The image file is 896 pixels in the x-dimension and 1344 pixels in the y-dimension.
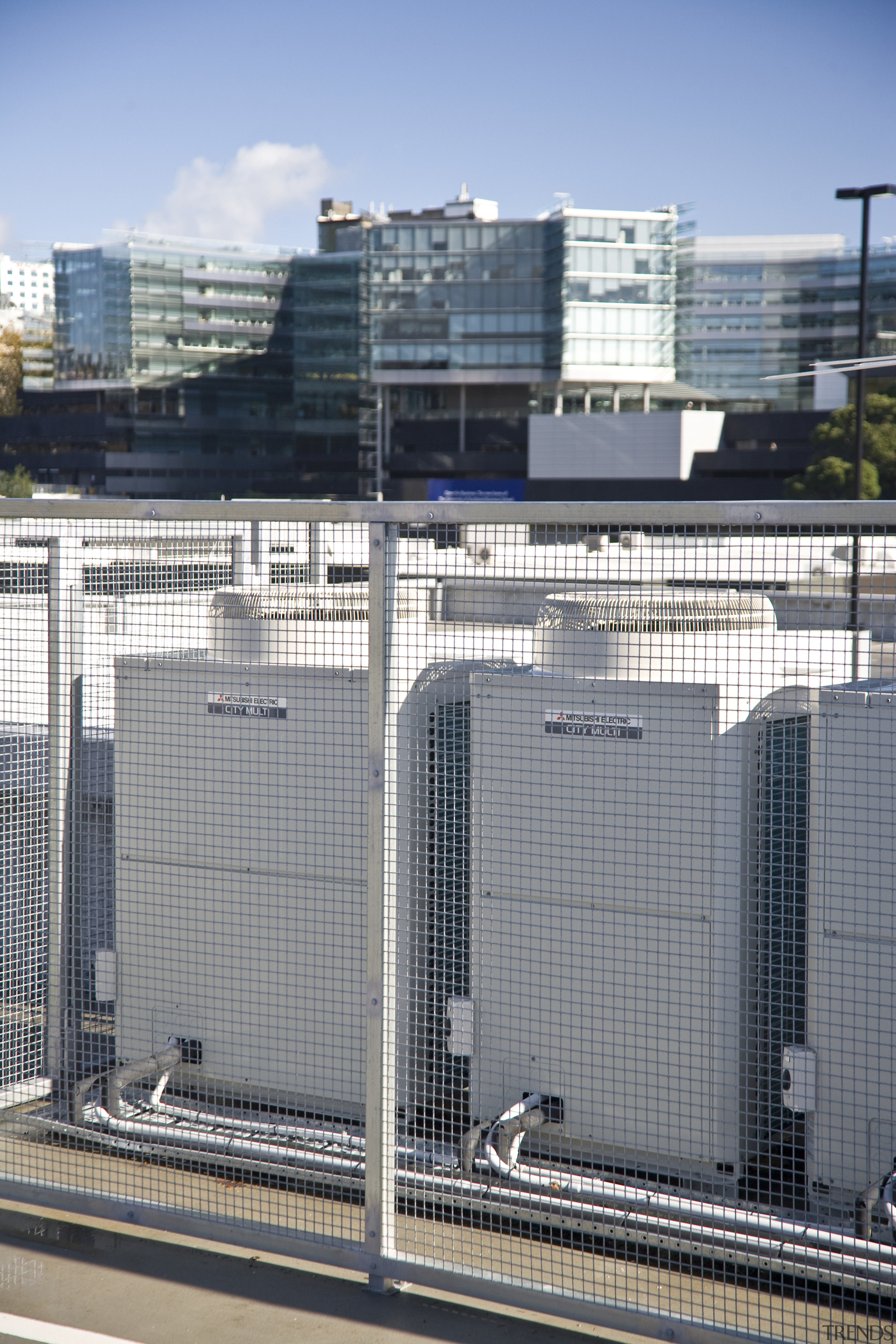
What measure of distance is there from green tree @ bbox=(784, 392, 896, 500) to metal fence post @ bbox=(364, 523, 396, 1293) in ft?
123

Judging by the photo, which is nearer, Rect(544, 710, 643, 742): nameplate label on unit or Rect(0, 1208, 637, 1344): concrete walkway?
Result: Rect(0, 1208, 637, 1344): concrete walkway

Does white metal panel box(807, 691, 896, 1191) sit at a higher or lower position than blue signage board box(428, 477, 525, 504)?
lower

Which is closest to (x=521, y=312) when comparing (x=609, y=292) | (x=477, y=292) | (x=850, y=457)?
(x=477, y=292)

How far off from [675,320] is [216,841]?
7010 cm

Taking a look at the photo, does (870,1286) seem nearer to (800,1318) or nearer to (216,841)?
(800,1318)

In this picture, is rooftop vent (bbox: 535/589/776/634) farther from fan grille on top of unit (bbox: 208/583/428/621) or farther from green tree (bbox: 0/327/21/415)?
green tree (bbox: 0/327/21/415)

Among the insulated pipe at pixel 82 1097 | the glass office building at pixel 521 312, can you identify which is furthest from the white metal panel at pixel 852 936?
the glass office building at pixel 521 312

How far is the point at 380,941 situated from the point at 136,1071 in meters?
1.25

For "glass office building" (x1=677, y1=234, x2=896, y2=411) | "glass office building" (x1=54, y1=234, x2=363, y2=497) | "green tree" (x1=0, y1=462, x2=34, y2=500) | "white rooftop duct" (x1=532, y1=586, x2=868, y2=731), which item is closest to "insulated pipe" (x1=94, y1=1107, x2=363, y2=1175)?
"white rooftop duct" (x1=532, y1=586, x2=868, y2=731)

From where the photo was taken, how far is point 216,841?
4.16 metres

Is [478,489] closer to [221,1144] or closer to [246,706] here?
[246,706]

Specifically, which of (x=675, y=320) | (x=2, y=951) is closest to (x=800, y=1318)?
(x=2, y=951)

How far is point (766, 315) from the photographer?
80.9 m

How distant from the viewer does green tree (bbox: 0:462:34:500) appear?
59594 mm
